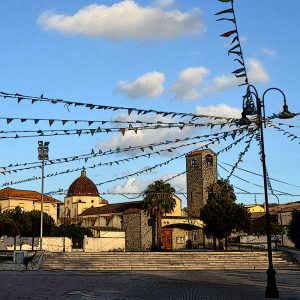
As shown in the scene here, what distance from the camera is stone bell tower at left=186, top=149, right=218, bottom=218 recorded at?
264ft

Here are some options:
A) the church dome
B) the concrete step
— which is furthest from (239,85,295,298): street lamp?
the church dome

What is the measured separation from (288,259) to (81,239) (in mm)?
30876

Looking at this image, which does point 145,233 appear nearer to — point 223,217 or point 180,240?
point 180,240

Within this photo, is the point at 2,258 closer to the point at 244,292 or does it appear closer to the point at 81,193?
the point at 244,292

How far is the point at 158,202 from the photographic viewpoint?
62625 mm

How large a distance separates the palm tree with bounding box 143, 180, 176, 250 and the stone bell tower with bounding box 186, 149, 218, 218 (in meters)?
17.3

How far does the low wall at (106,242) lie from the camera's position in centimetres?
5547

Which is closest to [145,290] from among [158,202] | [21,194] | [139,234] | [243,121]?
[243,121]

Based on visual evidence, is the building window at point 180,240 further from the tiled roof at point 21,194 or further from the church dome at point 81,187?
the tiled roof at point 21,194

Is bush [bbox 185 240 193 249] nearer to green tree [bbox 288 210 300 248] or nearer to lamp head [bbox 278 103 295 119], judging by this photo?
green tree [bbox 288 210 300 248]

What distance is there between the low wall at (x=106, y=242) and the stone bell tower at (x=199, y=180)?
20472 mm

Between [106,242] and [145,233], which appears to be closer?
[106,242]

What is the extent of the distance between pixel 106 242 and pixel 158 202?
8.68 meters

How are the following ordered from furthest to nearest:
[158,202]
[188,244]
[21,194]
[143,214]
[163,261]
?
[21,194], [188,244], [143,214], [158,202], [163,261]
